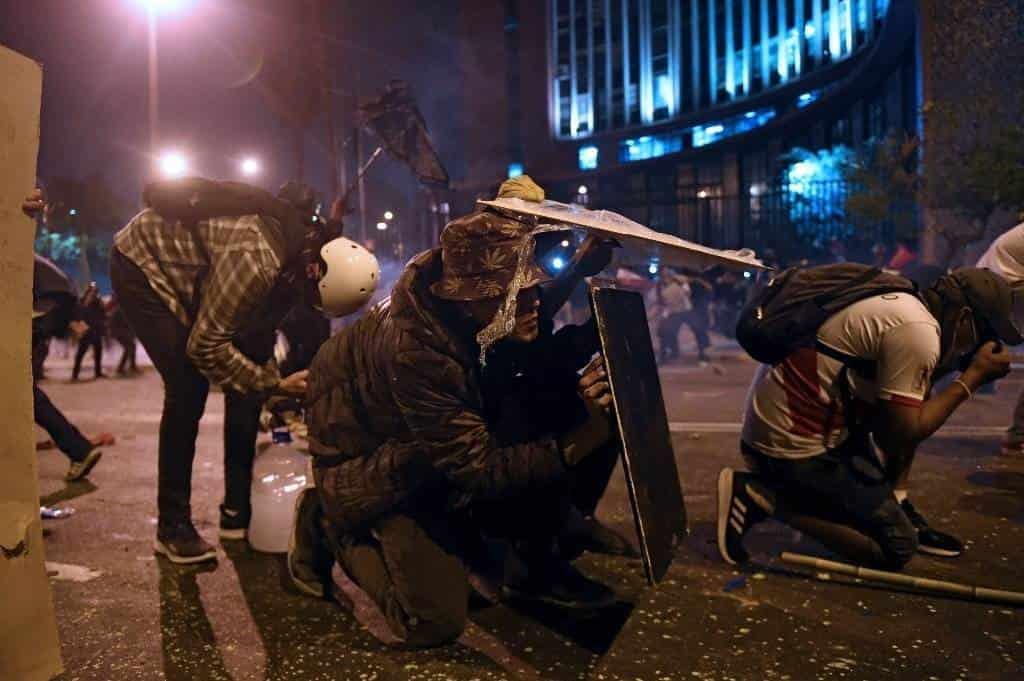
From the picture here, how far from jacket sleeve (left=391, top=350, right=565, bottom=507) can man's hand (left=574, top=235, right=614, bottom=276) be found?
0.64 metres

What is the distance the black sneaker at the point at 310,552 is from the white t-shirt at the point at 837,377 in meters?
1.73

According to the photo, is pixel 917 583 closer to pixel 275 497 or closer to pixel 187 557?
pixel 275 497

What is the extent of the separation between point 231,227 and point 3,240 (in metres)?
1.34

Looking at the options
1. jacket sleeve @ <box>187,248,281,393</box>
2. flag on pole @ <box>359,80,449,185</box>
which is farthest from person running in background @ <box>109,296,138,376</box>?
jacket sleeve @ <box>187,248,281,393</box>

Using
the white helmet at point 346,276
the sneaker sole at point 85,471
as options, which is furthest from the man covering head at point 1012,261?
the sneaker sole at point 85,471

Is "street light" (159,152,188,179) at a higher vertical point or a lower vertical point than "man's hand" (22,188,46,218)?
higher

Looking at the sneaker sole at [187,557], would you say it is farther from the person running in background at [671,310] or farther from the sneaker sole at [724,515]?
the person running in background at [671,310]

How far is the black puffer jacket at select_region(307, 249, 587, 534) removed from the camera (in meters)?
2.65

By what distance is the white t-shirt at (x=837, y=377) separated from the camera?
118 inches

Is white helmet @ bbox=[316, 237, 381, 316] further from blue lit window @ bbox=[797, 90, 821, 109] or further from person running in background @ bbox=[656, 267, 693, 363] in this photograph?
blue lit window @ bbox=[797, 90, 821, 109]

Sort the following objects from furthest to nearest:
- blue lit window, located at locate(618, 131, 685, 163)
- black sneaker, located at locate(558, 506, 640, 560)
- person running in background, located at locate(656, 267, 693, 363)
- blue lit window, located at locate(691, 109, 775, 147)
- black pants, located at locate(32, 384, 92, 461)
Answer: blue lit window, located at locate(618, 131, 685, 163), blue lit window, located at locate(691, 109, 775, 147), person running in background, located at locate(656, 267, 693, 363), black pants, located at locate(32, 384, 92, 461), black sneaker, located at locate(558, 506, 640, 560)

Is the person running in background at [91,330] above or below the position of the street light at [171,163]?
below

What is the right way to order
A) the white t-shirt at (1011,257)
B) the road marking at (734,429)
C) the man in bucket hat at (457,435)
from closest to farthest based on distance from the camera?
the man in bucket hat at (457,435) < the white t-shirt at (1011,257) < the road marking at (734,429)

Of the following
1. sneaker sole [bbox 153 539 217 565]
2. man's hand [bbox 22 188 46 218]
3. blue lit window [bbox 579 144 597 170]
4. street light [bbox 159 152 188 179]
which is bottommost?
sneaker sole [bbox 153 539 217 565]
